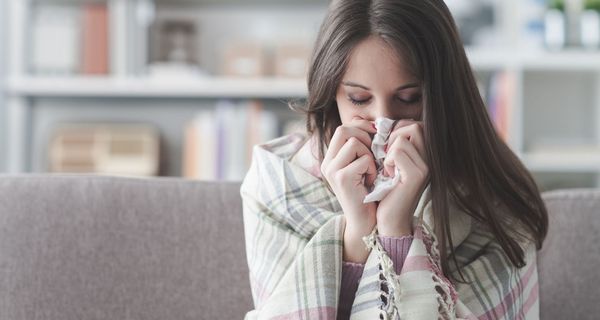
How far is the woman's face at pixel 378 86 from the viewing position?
104 centimetres

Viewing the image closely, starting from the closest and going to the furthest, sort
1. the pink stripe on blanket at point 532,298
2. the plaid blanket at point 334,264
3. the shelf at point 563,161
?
the plaid blanket at point 334,264, the pink stripe on blanket at point 532,298, the shelf at point 563,161

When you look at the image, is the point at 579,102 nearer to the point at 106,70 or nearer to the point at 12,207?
the point at 106,70

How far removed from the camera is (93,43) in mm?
2773

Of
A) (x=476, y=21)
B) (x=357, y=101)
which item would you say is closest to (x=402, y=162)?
(x=357, y=101)

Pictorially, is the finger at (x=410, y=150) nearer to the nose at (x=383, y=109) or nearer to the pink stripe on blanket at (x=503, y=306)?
the nose at (x=383, y=109)

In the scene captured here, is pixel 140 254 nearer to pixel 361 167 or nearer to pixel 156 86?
pixel 361 167

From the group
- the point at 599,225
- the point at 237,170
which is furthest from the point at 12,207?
the point at 237,170

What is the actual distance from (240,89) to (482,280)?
5.91ft

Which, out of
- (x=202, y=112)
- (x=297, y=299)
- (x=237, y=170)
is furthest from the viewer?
(x=202, y=112)

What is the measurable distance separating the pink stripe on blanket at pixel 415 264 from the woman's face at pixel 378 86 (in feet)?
0.66

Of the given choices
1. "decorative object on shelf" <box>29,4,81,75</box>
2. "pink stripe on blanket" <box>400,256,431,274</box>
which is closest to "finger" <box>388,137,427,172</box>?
"pink stripe on blanket" <box>400,256,431,274</box>

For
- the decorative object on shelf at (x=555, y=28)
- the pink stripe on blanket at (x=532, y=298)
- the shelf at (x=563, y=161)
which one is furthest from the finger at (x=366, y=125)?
the decorative object on shelf at (x=555, y=28)

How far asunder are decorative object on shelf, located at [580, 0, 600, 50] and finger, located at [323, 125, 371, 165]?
6.41 feet

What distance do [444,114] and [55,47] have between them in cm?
212
